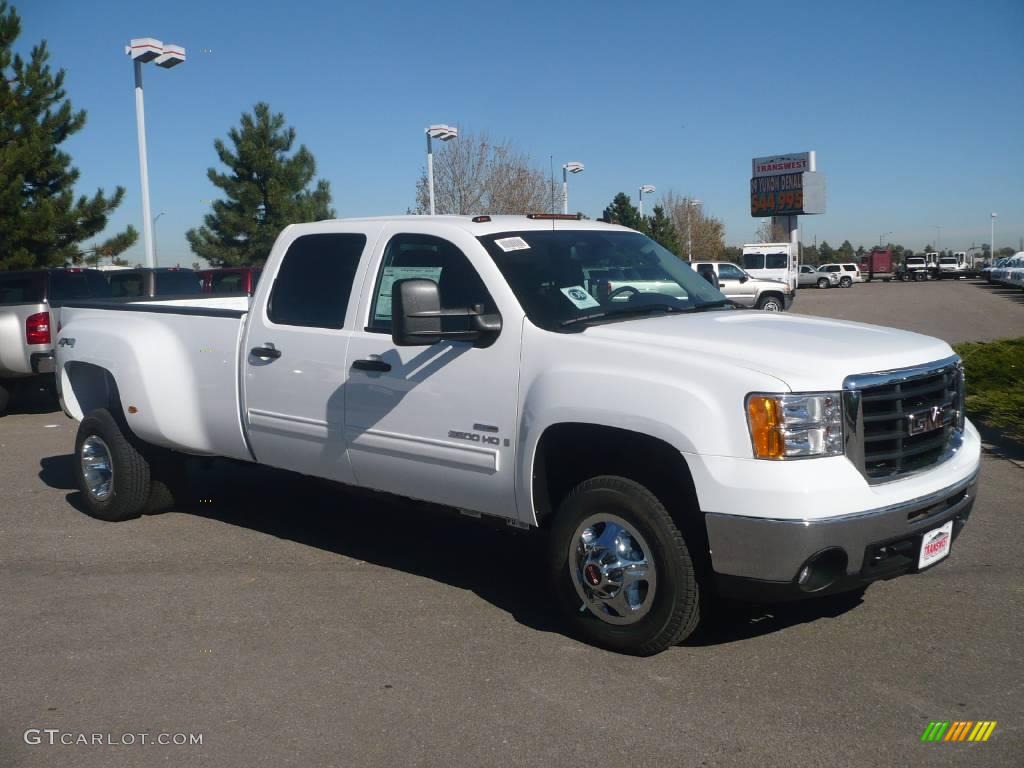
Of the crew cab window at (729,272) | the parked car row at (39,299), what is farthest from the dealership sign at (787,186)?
the parked car row at (39,299)

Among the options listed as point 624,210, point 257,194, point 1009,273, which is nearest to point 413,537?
point 257,194

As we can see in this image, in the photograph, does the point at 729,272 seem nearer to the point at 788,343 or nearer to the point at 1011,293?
the point at 1011,293

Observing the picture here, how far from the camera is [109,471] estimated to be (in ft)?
23.8

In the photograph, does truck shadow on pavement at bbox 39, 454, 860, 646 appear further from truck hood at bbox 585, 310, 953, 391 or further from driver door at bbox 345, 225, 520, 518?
truck hood at bbox 585, 310, 953, 391

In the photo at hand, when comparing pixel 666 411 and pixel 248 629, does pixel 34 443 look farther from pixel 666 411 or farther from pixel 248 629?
pixel 666 411

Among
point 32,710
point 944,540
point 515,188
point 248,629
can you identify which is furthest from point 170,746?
point 515,188

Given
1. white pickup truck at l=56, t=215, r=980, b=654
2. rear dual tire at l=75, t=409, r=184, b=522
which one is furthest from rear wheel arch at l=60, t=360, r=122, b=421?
white pickup truck at l=56, t=215, r=980, b=654

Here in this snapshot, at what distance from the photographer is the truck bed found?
20.6 feet

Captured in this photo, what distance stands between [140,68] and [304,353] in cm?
1821

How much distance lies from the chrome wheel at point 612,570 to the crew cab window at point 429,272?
47.1 inches

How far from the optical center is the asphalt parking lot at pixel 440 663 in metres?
3.85

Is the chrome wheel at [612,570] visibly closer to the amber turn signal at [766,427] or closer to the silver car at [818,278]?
the amber turn signal at [766,427]

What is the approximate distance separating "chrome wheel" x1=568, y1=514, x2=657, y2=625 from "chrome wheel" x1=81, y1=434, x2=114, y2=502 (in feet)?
13.1

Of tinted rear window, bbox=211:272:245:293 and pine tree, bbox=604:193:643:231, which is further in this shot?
pine tree, bbox=604:193:643:231
